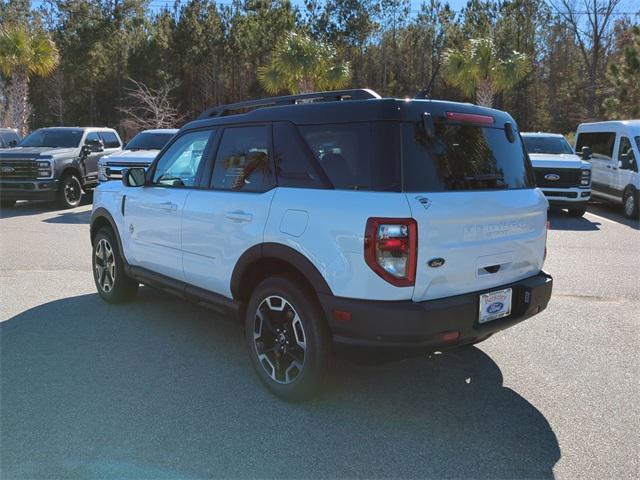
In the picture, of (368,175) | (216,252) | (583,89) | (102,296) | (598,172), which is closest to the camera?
(368,175)

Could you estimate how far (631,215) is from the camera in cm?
1288

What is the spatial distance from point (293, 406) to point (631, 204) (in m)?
12.0

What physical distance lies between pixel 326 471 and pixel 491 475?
849 millimetres

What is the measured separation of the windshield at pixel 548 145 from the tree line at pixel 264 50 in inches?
949

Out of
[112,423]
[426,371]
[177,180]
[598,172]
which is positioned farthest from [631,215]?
[112,423]

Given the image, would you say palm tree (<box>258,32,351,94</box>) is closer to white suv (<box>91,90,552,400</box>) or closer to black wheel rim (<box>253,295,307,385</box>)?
white suv (<box>91,90,552,400</box>)

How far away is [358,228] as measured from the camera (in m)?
3.01

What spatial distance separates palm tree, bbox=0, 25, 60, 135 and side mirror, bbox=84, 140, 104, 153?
367 inches

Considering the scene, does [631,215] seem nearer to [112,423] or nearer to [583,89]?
[112,423]

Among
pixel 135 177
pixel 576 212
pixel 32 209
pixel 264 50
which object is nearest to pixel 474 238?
pixel 135 177

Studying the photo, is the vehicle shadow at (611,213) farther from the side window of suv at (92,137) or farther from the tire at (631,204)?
the side window of suv at (92,137)

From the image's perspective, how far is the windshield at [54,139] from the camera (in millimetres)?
14148

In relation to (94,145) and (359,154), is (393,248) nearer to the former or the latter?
(359,154)

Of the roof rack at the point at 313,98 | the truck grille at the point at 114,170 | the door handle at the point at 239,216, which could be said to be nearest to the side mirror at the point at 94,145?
the truck grille at the point at 114,170
